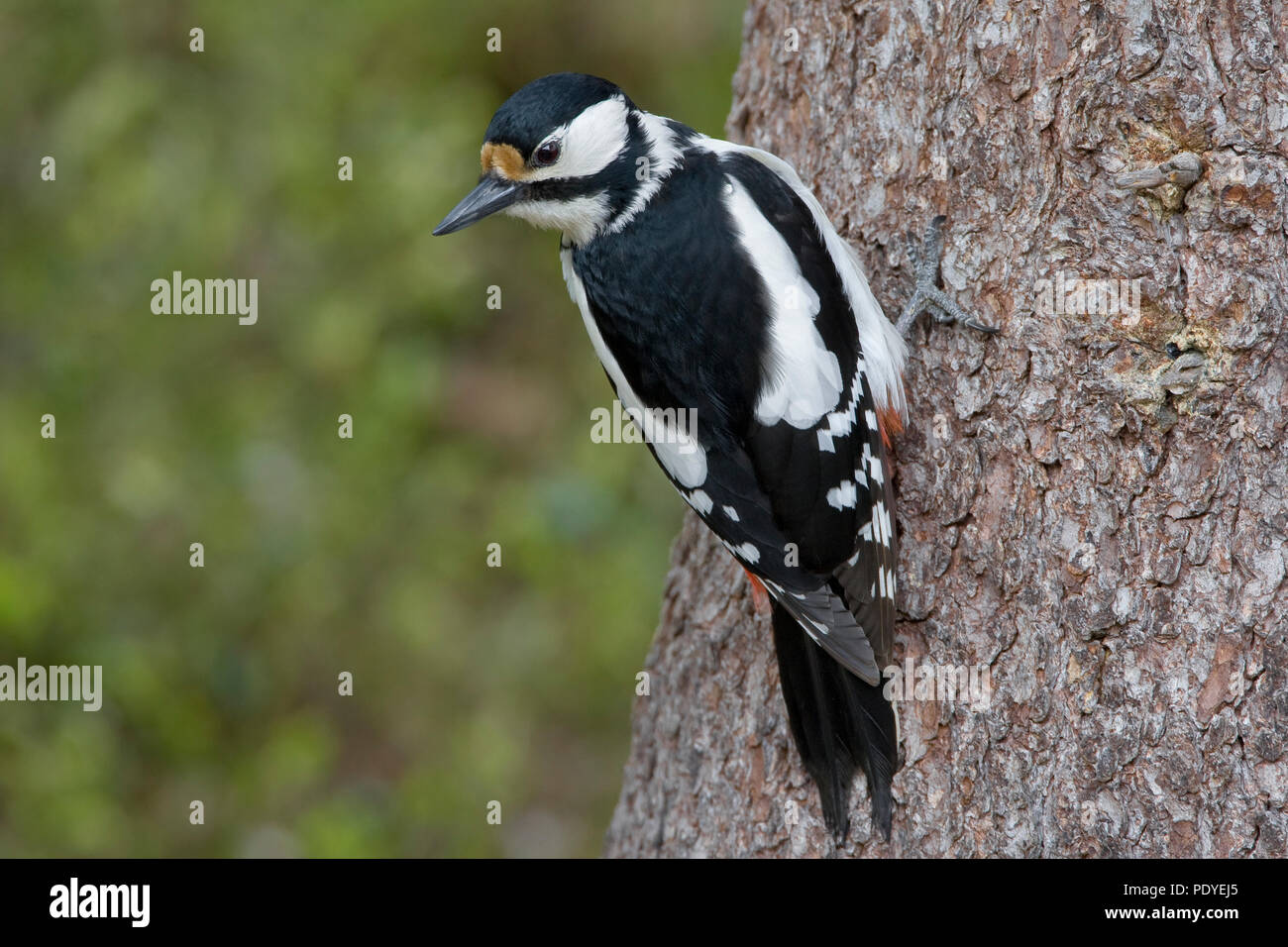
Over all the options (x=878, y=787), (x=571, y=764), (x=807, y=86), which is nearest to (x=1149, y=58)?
(x=807, y=86)

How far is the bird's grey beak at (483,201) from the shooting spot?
2.48 metres

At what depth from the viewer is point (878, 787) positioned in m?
2.33

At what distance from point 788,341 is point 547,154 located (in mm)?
645

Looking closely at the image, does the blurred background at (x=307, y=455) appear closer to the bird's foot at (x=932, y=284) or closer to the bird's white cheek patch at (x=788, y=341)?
the bird's white cheek patch at (x=788, y=341)

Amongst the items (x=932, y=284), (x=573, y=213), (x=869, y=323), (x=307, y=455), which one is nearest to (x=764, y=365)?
(x=869, y=323)

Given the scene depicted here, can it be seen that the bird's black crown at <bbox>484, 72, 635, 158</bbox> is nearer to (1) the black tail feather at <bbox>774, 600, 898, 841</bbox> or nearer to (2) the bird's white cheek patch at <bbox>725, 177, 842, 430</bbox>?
(2) the bird's white cheek patch at <bbox>725, 177, 842, 430</bbox>

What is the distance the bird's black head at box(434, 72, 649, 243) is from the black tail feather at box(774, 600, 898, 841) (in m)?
0.96

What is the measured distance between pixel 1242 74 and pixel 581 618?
111 inches

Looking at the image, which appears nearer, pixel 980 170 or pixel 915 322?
pixel 980 170

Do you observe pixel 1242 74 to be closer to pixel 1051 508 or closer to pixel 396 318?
pixel 1051 508

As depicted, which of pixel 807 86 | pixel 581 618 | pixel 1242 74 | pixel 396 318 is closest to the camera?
pixel 1242 74

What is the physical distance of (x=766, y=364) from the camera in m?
2.38

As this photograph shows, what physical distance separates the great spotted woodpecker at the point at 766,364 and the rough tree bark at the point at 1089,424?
0.08 m

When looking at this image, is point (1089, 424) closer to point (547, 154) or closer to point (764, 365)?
point (764, 365)
